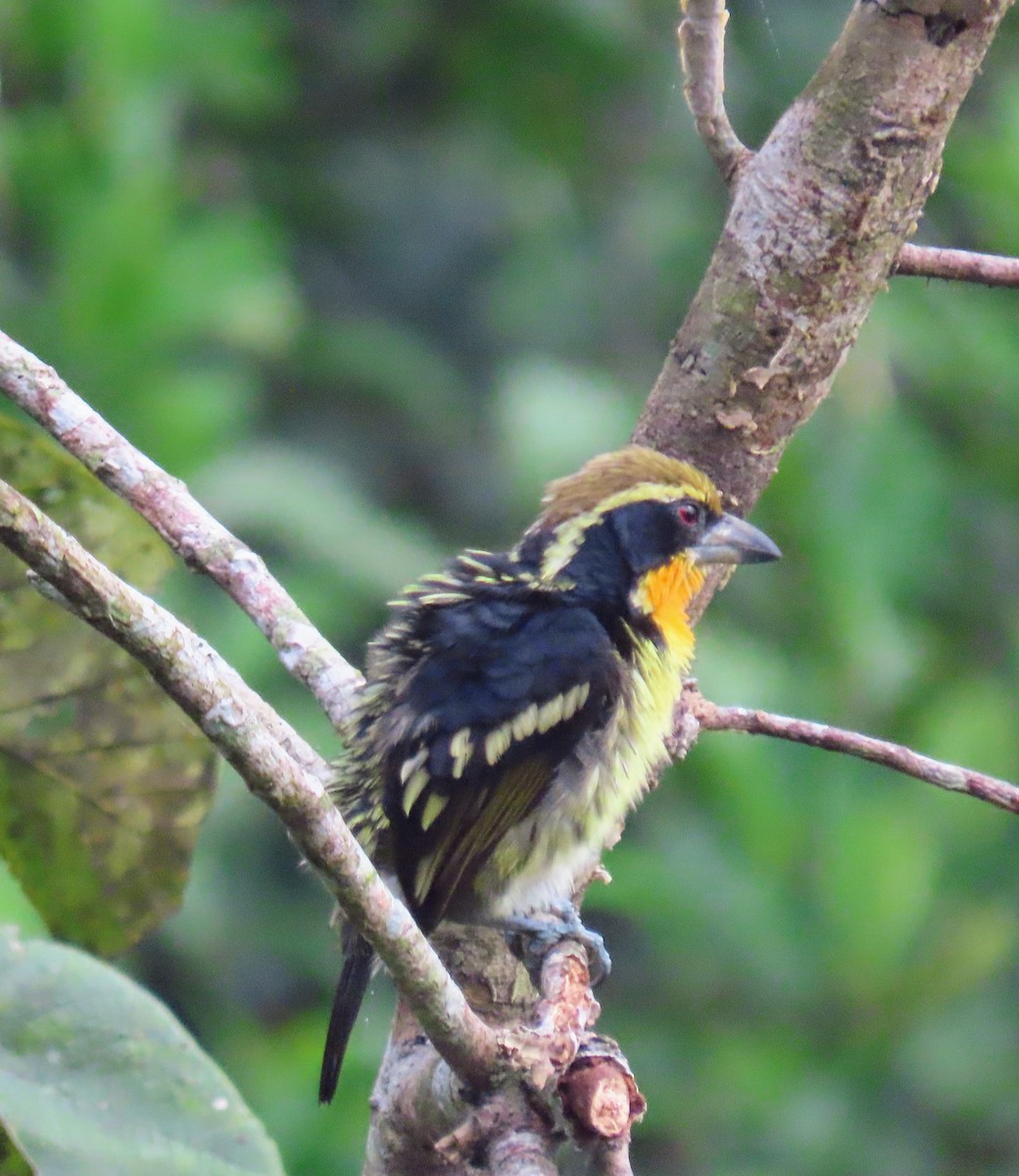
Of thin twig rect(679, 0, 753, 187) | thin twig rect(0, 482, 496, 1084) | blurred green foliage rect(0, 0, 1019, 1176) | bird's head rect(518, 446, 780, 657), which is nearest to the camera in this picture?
thin twig rect(0, 482, 496, 1084)

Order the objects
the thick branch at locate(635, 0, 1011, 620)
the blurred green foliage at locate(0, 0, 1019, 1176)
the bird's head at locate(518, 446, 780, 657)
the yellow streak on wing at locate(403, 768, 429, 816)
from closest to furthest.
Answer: the thick branch at locate(635, 0, 1011, 620) → the yellow streak on wing at locate(403, 768, 429, 816) → the bird's head at locate(518, 446, 780, 657) → the blurred green foliage at locate(0, 0, 1019, 1176)

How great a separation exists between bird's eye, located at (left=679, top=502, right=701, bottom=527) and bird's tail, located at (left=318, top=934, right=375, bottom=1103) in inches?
36.9

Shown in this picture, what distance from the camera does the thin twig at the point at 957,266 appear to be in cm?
248

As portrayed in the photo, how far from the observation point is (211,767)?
2270 millimetres

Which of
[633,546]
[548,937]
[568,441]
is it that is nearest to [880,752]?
[548,937]

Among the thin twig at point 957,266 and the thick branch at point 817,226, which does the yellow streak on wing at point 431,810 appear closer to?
the thick branch at point 817,226

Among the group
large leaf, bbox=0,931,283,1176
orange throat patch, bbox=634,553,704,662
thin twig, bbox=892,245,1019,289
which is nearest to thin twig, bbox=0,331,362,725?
orange throat patch, bbox=634,553,704,662

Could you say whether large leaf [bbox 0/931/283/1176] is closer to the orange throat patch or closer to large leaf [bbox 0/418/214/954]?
large leaf [bbox 0/418/214/954]

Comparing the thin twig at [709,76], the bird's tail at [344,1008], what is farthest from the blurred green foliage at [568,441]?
the thin twig at [709,76]

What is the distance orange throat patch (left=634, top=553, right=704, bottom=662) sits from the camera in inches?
128

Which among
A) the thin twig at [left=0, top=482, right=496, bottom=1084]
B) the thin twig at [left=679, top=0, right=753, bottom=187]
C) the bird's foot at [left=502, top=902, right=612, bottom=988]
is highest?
the thin twig at [left=679, top=0, right=753, bottom=187]

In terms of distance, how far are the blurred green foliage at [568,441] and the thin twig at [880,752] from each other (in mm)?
1200

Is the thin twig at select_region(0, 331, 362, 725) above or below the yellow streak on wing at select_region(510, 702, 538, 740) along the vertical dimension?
below

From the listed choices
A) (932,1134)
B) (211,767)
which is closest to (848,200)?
(211,767)
